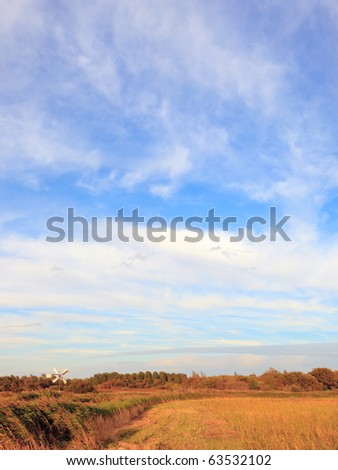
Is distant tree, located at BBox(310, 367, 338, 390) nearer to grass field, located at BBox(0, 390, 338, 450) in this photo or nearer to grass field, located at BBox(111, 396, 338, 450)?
grass field, located at BBox(111, 396, 338, 450)

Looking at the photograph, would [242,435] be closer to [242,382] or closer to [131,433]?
[131,433]

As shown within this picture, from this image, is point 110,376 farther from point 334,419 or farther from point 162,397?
point 334,419

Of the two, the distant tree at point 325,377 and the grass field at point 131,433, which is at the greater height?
the grass field at point 131,433

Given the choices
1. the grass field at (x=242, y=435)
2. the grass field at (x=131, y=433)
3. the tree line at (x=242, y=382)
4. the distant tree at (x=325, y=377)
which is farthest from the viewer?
the distant tree at (x=325, y=377)

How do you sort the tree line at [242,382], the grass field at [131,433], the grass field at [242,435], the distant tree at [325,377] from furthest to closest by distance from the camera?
the distant tree at [325,377]
the tree line at [242,382]
the grass field at [242,435]
the grass field at [131,433]

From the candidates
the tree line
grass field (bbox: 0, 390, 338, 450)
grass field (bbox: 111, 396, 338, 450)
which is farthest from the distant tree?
grass field (bbox: 0, 390, 338, 450)

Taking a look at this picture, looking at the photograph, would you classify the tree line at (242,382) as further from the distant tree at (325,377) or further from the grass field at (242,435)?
the grass field at (242,435)

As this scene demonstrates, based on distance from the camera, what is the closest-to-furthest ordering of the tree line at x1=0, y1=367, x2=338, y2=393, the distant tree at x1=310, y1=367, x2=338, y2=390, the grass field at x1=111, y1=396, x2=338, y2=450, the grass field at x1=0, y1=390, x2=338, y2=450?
the grass field at x1=0, y1=390, x2=338, y2=450 → the grass field at x1=111, y1=396, x2=338, y2=450 → the tree line at x1=0, y1=367, x2=338, y2=393 → the distant tree at x1=310, y1=367, x2=338, y2=390

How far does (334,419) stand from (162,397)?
32.8m

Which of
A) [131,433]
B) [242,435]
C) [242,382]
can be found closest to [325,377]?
[242,382]

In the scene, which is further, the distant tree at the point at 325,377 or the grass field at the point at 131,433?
the distant tree at the point at 325,377

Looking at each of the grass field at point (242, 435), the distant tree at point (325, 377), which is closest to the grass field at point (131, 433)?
the grass field at point (242, 435)
